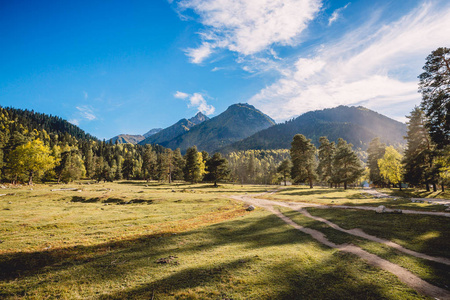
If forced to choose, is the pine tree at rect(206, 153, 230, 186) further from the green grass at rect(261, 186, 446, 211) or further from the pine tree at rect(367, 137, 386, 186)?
the pine tree at rect(367, 137, 386, 186)

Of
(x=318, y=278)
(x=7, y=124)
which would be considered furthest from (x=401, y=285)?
(x=7, y=124)

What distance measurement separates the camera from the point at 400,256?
36.9 ft

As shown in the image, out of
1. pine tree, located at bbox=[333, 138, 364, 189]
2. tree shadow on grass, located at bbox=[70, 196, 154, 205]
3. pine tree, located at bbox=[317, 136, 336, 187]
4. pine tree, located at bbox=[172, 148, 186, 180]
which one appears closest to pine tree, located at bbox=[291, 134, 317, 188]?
pine tree, located at bbox=[333, 138, 364, 189]

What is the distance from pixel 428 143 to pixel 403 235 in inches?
1685

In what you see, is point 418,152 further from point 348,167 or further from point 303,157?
point 303,157

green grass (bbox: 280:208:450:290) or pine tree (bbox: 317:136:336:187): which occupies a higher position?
pine tree (bbox: 317:136:336:187)

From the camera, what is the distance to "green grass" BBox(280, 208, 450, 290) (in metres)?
9.76

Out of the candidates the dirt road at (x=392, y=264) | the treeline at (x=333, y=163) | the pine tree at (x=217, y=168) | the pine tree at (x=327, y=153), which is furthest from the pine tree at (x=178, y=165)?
the dirt road at (x=392, y=264)

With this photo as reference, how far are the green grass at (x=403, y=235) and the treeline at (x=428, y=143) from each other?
15.3 m

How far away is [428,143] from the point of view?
41531 mm

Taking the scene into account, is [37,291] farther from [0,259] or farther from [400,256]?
[400,256]

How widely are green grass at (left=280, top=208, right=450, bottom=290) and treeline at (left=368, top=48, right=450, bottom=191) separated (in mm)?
15313

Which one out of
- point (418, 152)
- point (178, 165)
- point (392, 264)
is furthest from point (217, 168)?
point (392, 264)

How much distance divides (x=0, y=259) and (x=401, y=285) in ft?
69.9
